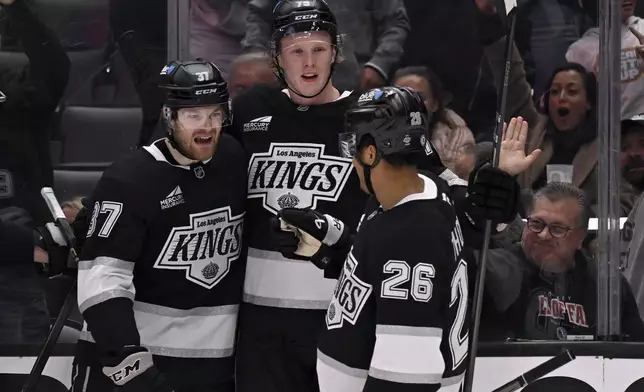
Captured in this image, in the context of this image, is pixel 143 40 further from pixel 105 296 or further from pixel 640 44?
pixel 640 44

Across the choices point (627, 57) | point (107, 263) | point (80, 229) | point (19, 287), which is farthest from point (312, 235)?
point (627, 57)

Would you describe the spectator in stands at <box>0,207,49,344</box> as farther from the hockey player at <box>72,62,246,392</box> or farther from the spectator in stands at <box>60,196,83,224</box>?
the hockey player at <box>72,62,246,392</box>

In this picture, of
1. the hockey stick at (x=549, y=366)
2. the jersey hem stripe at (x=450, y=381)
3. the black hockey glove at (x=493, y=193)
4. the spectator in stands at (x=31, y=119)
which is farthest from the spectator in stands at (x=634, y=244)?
the spectator in stands at (x=31, y=119)

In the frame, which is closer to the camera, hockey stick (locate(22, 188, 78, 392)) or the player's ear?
the player's ear

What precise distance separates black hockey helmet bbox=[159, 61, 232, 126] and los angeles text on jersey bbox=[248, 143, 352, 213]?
0.20m

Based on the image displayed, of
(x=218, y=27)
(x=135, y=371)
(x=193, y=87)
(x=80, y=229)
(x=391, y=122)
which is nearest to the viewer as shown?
(x=391, y=122)

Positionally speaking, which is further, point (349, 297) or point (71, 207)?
point (71, 207)

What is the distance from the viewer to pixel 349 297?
2.39 metres

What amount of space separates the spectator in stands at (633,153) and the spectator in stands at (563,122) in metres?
0.03

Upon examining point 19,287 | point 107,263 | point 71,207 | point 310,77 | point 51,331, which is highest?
point 310,77

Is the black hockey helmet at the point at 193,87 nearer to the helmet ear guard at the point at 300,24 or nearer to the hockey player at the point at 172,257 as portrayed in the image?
the hockey player at the point at 172,257

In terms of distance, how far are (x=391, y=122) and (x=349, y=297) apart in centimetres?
37

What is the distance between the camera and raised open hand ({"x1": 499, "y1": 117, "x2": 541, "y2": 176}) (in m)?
2.89

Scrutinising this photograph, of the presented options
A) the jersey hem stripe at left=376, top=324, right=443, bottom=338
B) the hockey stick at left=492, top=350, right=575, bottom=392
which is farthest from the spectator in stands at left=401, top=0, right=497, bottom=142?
the jersey hem stripe at left=376, top=324, right=443, bottom=338
